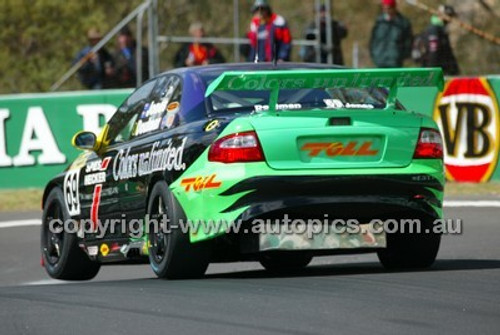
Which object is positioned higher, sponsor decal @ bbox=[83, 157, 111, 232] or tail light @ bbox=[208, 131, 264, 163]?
tail light @ bbox=[208, 131, 264, 163]

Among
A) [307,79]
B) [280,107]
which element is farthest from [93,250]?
[307,79]

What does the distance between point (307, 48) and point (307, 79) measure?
39.7 ft

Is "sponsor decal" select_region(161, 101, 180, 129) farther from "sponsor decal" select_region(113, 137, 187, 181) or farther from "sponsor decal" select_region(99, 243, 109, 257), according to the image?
"sponsor decal" select_region(99, 243, 109, 257)

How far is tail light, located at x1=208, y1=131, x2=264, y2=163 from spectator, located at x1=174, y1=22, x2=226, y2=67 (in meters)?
12.3

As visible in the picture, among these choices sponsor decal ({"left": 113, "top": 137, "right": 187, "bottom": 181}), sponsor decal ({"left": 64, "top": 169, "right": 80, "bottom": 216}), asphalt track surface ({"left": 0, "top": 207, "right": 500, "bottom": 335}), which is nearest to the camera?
asphalt track surface ({"left": 0, "top": 207, "right": 500, "bottom": 335})

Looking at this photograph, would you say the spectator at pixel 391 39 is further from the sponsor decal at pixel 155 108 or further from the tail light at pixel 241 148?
the tail light at pixel 241 148

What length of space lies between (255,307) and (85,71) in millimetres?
14350

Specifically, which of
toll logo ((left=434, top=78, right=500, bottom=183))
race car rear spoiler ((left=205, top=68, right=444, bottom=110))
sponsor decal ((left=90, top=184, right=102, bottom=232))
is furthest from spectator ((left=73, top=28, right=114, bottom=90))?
race car rear spoiler ((left=205, top=68, right=444, bottom=110))

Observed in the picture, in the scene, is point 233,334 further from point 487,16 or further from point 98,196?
point 487,16

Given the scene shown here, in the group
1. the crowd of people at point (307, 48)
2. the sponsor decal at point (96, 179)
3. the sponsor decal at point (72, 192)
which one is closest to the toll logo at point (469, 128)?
the crowd of people at point (307, 48)

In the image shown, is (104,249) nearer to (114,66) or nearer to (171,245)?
(171,245)

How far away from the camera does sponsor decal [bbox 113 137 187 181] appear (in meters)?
8.84

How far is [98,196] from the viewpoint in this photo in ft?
33.1

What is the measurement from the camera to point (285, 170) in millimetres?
8430
